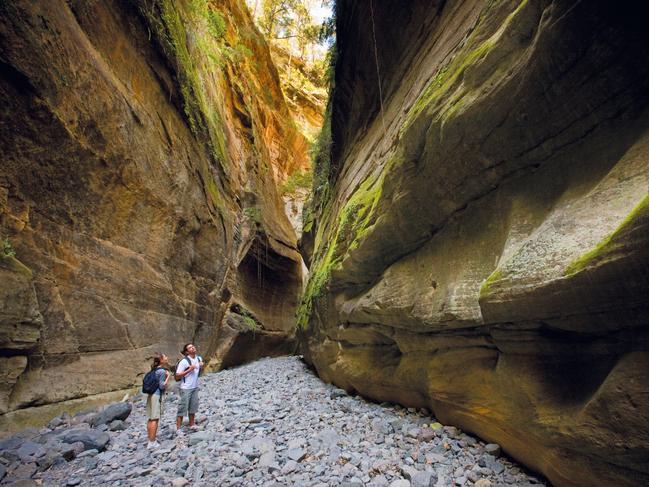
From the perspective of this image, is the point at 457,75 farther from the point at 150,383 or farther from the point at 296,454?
the point at 150,383

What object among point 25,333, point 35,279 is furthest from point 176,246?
point 25,333

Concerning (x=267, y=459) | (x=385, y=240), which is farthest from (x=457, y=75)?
(x=267, y=459)

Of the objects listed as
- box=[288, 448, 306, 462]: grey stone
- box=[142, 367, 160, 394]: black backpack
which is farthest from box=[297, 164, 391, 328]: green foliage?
box=[142, 367, 160, 394]: black backpack

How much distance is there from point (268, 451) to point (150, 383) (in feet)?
7.01

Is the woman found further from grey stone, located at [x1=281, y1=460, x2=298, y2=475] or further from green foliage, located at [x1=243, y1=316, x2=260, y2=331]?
green foliage, located at [x1=243, y1=316, x2=260, y2=331]

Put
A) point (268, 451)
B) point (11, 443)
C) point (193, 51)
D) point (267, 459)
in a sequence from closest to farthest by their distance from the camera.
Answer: point (267, 459)
point (268, 451)
point (11, 443)
point (193, 51)

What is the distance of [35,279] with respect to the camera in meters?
4.84

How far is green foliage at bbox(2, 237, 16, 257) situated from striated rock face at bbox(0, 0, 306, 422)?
24 mm

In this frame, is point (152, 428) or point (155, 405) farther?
point (155, 405)

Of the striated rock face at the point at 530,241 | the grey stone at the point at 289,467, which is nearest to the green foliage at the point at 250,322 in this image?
the striated rock face at the point at 530,241

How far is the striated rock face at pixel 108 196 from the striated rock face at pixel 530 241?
5639 millimetres

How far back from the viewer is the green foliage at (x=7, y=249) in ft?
14.4

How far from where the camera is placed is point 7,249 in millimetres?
4449

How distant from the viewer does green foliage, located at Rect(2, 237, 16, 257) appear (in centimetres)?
439
